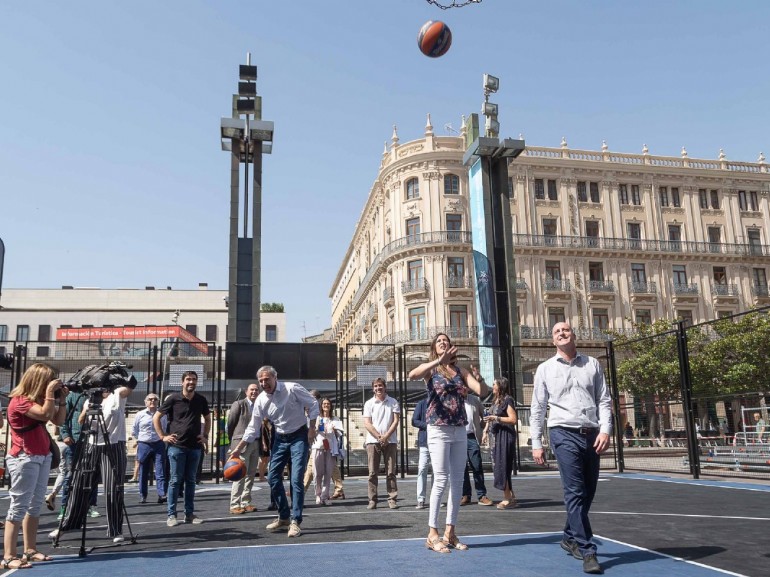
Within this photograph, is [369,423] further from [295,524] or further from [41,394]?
[41,394]

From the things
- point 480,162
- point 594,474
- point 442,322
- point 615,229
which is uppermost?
point 615,229

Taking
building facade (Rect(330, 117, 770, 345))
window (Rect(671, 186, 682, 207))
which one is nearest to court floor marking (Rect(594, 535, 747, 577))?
building facade (Rect(330, 117, 770, 345))

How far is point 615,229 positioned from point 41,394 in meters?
45.8

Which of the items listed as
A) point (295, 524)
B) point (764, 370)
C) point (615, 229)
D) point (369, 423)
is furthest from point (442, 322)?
point (295, 524)

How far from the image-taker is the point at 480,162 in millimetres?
25438

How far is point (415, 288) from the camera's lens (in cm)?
4434

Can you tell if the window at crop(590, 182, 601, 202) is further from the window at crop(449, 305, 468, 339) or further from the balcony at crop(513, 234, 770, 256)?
the window at crop(449, 305, 468, 339)

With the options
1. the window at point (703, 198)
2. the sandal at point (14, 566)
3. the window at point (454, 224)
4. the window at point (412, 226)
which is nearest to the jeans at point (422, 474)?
the sandal at point (14, 566)

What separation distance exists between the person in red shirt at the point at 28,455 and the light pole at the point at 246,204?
50.3ft

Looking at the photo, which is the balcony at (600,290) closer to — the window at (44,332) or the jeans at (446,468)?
the jeans at (446,468)

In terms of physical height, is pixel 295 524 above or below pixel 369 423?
below

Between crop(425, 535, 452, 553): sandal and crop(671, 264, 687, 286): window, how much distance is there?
4639 centimetres

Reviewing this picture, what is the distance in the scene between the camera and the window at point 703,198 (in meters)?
49.7

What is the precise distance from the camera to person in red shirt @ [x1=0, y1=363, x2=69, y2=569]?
578cm
